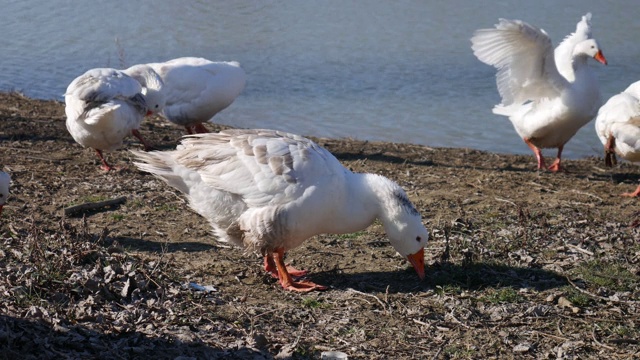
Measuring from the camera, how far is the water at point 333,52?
39.1 ft

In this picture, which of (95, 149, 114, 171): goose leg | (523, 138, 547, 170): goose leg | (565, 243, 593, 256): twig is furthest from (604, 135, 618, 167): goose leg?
(95, 149, 114, 171): goose leg

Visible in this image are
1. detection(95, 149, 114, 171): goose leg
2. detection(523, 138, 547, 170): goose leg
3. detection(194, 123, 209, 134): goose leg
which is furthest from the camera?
detection(194, 123, 209, 134): goose leg

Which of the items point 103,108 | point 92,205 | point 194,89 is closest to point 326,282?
point 92,205

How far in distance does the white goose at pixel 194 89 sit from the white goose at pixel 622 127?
13.4 feet

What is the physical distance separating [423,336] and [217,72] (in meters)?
5.63

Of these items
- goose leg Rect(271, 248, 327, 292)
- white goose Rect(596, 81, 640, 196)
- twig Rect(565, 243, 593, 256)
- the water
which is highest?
white goose Rect(596, 81, 640, 196)

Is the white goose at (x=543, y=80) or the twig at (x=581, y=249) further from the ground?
the white goose at (x=543, y=80)

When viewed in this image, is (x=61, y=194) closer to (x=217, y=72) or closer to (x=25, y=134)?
(x=25, y=134)

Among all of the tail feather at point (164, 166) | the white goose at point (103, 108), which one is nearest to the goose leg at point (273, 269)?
the tail feather at point (164, 166)

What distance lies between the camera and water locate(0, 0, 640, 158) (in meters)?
→ 11.9

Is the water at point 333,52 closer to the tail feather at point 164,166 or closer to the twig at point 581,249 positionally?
the twig at point 581,249

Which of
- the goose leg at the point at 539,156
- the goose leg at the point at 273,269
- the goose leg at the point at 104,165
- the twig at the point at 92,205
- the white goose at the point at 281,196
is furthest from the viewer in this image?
the goose leg at the point at 539,156

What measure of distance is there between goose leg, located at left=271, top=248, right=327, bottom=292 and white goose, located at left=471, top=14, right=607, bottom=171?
4535mm

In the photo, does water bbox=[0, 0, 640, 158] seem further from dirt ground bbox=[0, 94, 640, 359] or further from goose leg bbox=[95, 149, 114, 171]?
dirt ground bbox=[0, 94, 640, 359]
